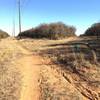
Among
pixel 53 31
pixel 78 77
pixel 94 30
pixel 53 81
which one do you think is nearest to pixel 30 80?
pixel 53 81

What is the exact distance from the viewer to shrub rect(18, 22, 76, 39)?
159 ft

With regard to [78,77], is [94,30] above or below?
above

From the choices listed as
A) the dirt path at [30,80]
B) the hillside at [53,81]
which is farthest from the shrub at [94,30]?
the dirt path at [30,80]

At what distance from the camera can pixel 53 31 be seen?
48781 millimetres

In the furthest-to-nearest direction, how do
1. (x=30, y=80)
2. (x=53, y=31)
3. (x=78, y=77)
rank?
1. (x=53, y=31)
2. (x=78, y=77)
3. (x=30, y=80)

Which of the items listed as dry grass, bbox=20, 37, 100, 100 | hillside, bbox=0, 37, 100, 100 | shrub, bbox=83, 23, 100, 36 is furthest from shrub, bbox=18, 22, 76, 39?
hillside, bbox=0, 37, 100, 100

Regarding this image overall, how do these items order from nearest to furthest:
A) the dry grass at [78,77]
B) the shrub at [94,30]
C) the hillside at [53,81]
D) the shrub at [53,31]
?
the hillside at [53,81], the dry grass at [78,77], the shrub at [94,30], the shrub at [53,31]

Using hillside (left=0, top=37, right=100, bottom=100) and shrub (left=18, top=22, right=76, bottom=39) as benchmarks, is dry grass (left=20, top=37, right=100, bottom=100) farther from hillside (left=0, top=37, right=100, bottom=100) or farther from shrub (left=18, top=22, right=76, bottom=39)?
shrub (left=18, top=22, right=76, bottom=39)

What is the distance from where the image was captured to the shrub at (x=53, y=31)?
4851cm

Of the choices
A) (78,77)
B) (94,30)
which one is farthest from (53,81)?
(94,30)

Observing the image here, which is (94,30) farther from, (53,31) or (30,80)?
(30,80)

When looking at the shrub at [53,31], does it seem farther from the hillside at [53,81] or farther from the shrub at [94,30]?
the hillside at [53,81]

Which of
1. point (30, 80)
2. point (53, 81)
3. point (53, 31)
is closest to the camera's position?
point (53, 81)

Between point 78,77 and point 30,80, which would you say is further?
point 78,77
